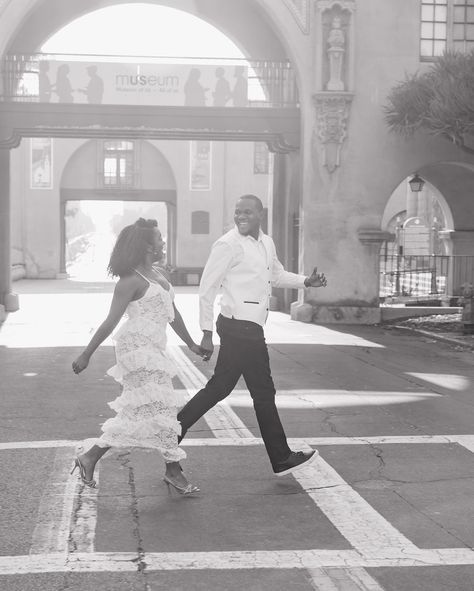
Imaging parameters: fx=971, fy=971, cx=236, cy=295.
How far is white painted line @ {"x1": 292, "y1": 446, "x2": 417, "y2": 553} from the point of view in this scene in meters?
5.14

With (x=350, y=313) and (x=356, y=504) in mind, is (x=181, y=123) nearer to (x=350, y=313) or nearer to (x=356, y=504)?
(x=350, y=313)

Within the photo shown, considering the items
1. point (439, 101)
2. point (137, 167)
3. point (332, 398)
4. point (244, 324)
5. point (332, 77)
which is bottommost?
point (332, 398)

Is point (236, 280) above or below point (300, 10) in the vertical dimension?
below

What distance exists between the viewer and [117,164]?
4666 cm

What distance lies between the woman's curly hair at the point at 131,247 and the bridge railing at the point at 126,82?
1748 centimetres

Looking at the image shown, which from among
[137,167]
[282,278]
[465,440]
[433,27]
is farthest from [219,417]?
[137,167]

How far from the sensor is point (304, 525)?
17.9 ft

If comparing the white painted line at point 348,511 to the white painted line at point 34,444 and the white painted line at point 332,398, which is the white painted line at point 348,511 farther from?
the white painted line at point 332,398

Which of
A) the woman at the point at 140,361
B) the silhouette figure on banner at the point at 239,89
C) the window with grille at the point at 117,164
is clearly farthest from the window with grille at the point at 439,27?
the window with grille at the point at 117,164

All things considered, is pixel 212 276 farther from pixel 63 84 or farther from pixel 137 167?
pixel 137 167

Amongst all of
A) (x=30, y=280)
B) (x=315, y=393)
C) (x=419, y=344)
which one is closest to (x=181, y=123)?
(x=419, y=344)

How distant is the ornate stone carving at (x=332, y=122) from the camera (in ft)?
73.5

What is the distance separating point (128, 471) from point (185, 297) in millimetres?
27064

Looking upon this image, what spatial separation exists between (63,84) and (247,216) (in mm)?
17753
